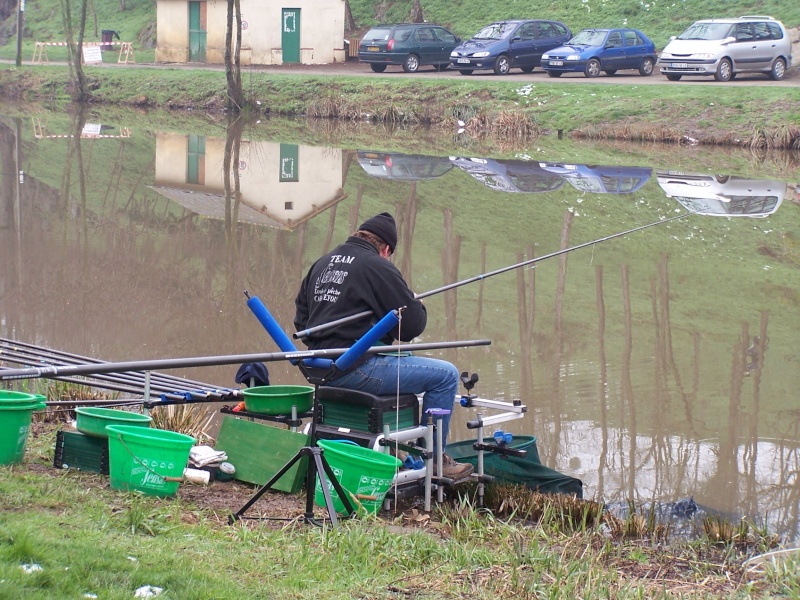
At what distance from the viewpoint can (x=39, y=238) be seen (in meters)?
13.2

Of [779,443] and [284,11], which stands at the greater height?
[284,11]

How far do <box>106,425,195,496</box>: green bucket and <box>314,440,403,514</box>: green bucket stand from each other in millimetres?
692

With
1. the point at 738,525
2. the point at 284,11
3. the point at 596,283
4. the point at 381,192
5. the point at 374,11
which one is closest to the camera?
the point at 738,525

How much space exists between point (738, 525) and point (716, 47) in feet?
77.0

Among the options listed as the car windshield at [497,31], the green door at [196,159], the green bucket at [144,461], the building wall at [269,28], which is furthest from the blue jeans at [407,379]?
the building wall at [269,28]

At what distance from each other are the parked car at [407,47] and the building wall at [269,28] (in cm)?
493

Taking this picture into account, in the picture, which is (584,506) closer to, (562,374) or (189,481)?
(189,481)

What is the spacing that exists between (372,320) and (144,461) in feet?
4.25

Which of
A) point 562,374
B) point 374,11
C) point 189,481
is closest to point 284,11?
point 374,11

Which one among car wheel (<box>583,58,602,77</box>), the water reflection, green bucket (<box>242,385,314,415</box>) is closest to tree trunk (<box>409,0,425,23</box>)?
car wheel (<box>583,58,602,77</box>)

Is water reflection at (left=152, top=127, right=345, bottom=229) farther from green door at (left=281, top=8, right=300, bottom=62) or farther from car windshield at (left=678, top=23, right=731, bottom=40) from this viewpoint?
green door at (left=281, top=8, right=300, bottom=62)

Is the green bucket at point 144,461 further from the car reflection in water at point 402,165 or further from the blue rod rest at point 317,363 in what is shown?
the car reflection in water at point 402,165

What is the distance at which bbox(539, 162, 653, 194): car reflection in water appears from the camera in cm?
1752

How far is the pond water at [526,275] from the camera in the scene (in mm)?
7305
